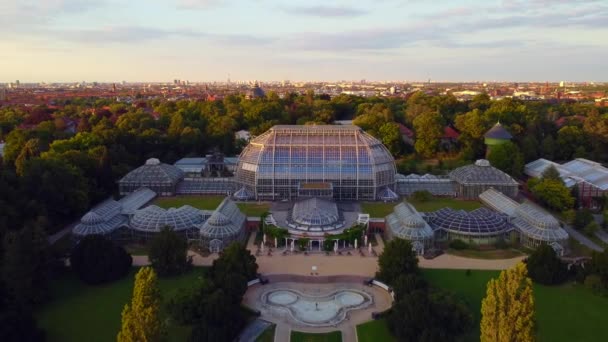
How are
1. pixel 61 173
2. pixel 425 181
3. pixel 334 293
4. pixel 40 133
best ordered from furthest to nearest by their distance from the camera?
pixel 40 133 → pixel 425 181 → pixel 61 173 → pixel 334 293

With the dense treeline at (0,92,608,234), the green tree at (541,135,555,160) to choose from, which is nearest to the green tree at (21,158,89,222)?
the dense treeline at (0,92,608,234)

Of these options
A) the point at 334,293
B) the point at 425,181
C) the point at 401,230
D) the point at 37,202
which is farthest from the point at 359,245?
the point at 37,202

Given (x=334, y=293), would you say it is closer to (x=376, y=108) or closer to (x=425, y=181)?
(x=425, y=181)

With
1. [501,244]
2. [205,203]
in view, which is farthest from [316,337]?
[205,203]

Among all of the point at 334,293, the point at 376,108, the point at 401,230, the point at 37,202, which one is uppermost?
the point at 376,108

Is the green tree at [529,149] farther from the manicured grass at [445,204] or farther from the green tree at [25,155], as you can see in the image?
the green tree at [25,155]

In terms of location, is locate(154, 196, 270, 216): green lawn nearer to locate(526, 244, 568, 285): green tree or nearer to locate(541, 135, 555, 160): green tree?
locate(526, 244, 568, 285): green tree

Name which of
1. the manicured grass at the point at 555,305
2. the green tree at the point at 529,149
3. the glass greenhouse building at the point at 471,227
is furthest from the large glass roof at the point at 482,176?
the manicured grass at the point at 555,305
